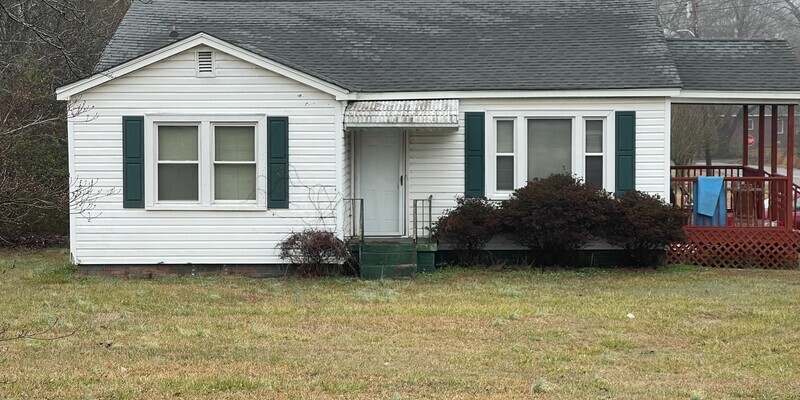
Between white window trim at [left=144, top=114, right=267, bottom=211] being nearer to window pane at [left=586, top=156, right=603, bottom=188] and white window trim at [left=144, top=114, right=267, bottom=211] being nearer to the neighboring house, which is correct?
the neighboring house

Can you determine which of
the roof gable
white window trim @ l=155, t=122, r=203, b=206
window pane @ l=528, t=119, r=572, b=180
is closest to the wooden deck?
window pane @ l=528, t=119, r=572, b=180

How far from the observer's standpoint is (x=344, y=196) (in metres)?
16.3

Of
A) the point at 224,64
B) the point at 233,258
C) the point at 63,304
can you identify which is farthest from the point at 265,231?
the point at 63,304

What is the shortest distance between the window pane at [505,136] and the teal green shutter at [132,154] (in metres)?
5.87

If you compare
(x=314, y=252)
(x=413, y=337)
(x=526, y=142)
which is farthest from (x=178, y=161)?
(x=413, y=337)

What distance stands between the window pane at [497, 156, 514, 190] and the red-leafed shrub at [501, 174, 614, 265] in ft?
2.59

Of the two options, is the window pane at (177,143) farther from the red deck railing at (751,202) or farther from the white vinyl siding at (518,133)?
the red deck railing at (751,202)

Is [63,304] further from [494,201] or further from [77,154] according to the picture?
[494,201]

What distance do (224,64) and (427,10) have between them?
17.4ft

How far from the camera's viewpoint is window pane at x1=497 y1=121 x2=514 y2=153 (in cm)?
1727

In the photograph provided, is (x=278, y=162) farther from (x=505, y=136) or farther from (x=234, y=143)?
(x=505, y=136)

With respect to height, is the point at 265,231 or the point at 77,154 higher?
the point at 77,154

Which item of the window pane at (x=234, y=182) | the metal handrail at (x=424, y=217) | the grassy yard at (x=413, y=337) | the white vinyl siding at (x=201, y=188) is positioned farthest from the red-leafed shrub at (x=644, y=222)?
the window pane at (x=234, y=182)

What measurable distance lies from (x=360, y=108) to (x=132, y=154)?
3.67 metres
